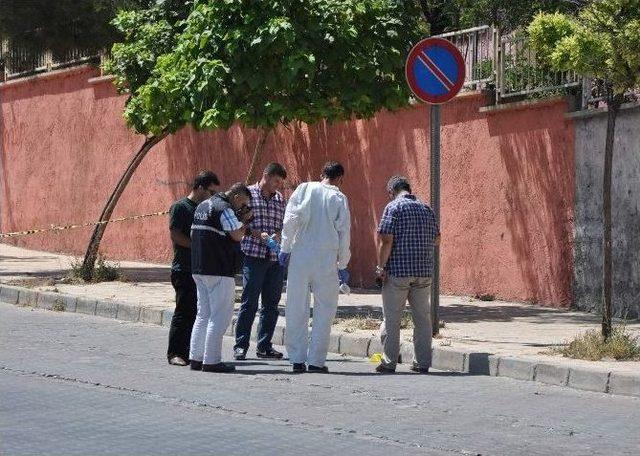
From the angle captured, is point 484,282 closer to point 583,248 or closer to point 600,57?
point 583,248

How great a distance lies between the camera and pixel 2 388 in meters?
11.0

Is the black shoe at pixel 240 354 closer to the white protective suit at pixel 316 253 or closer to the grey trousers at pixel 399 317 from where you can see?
the white protective suit at pixel 316 253

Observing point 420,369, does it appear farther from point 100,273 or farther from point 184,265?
point 100,273

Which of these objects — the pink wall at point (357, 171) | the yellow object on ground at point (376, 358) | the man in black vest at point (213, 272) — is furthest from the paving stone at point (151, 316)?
the man in black vest at point (213, 272)

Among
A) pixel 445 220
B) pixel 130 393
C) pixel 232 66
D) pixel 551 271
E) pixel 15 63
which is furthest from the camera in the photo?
pixel 15 63

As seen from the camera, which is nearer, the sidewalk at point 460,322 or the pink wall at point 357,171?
the sidewalk at point 460,322

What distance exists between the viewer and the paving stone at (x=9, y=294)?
758 inches

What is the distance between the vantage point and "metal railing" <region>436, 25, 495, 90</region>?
18156mm

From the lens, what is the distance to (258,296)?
13570 millimetres

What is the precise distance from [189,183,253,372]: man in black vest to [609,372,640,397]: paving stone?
3.18m

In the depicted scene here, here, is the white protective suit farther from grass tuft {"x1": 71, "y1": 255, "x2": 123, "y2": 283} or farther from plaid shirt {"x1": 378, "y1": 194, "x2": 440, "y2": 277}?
grass tuft {"x1": 71, "y1": 255, "x2": 123, "y2": 283}

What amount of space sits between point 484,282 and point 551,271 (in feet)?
4.09

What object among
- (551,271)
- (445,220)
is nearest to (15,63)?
(445,220)

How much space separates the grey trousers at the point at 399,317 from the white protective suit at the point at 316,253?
48 centimetres
